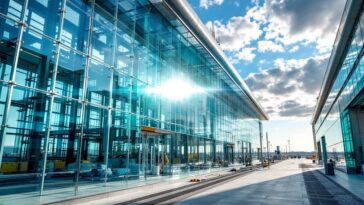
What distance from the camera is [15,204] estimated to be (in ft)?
27.1

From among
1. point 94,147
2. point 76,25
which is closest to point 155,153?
point 94,147

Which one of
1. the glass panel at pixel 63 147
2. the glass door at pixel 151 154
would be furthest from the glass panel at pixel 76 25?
the glass door at pixel 151 154

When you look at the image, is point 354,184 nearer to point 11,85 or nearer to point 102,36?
point 102,36

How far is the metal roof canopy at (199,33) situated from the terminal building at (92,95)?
0.43 ft

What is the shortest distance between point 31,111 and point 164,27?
40.3 ft

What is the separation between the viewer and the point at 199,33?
2269cm

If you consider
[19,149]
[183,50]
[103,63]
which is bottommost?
[19,149]

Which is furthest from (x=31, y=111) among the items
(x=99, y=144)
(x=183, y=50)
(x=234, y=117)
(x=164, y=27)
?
(x=234, y=117)

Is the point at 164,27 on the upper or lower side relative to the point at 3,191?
upper

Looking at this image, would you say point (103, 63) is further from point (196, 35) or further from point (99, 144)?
point (196, 35)

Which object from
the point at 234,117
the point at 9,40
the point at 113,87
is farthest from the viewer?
the point at 234,117

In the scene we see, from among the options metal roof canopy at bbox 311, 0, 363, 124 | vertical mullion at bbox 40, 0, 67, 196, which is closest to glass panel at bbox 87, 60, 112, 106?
vertical mullion at bbox 40, 0, 67, 196

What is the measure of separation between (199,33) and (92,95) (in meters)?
12.7

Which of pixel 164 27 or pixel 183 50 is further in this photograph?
pixel 183 50
